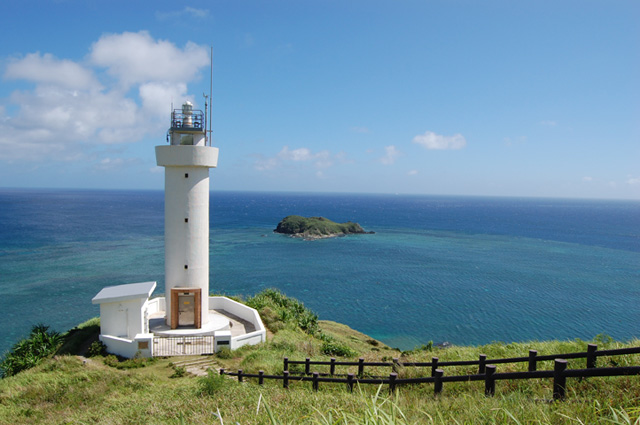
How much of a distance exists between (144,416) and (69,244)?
61942 millimetres

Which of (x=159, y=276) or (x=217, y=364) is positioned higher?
(x=217, y=364)

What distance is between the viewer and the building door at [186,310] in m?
16.2

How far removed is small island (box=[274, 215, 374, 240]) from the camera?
77.0 meters

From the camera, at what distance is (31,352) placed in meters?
14.1

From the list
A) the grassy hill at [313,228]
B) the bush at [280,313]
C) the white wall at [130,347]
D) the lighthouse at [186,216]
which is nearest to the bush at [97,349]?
the white wall at [130,347]

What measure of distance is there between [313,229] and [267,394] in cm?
7062

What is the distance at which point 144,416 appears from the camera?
732cm

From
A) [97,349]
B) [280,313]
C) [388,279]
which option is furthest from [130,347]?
[388,279]

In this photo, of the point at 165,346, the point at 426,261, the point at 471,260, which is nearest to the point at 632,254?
the point at 471,260

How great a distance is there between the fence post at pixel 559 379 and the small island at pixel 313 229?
227ft

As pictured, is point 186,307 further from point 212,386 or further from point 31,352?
point 212,386

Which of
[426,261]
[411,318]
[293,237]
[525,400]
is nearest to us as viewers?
[525,400]

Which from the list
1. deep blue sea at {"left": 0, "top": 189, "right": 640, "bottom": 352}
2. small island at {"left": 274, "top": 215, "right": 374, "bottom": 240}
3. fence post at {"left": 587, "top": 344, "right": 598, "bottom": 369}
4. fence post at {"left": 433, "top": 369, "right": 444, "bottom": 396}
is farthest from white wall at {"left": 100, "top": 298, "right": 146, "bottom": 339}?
small island at {"left": 274, "top": 215, "right": 374, "bottom": 240}

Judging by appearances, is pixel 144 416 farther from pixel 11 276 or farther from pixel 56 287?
pixel 11 276
